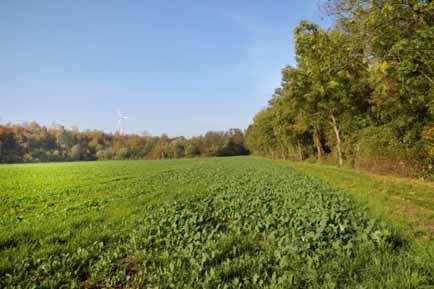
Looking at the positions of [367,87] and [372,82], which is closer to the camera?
[372,82]

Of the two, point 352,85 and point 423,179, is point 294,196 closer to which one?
point 423,179

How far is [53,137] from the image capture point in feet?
355

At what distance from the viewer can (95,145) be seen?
111625 mm

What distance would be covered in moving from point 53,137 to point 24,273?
429 feet

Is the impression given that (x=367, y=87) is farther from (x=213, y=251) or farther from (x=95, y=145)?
(x=95, y=145)

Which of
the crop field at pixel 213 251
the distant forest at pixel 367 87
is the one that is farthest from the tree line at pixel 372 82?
the crop field at pixel 213 251

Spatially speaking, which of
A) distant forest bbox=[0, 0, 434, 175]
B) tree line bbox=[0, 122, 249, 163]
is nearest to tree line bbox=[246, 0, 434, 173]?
distant forest bbox=[0, 0, 434, 175]

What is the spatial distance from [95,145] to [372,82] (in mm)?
121831

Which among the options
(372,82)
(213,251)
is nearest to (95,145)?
(372,82)

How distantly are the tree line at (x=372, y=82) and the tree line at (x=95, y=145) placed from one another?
74.6 meters

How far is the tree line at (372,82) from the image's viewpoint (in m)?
7.79

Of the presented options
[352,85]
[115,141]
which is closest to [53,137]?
[115,141]

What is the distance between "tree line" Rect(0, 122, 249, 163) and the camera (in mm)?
98000

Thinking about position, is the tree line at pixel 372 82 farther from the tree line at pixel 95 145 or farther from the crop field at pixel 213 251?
the tree line at pixel 95 145
